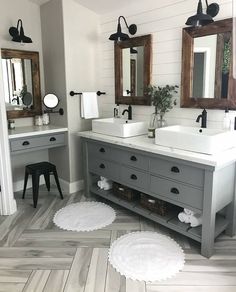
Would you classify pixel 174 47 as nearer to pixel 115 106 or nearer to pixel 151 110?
pixel 151 110

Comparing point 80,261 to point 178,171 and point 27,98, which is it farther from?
point 27,98

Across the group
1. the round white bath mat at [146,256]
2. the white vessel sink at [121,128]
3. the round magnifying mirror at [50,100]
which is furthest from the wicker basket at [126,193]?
the round magnifying mirror at [50,100]

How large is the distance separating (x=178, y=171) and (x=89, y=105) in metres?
1.58

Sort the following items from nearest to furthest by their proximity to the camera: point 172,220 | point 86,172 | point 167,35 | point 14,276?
point 14,276 → point 172,220 → point 167,35 → point 86,172

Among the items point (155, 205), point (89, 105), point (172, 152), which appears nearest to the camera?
point (172, 152)

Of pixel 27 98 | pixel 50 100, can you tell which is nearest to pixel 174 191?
pixel 50 100

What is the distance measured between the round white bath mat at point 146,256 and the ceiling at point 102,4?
244cm

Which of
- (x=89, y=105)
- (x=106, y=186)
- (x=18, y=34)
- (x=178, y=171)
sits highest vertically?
(x=18, y=34)

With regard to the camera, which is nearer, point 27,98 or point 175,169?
point 175,169

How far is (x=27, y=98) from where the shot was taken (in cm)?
337

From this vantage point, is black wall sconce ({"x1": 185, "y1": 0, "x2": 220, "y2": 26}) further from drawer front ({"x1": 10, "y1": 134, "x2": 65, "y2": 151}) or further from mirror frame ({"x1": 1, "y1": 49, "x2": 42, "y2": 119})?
mirror frame ({"x1": 1, "y1": 49, "x2": 42, "y2": 119})

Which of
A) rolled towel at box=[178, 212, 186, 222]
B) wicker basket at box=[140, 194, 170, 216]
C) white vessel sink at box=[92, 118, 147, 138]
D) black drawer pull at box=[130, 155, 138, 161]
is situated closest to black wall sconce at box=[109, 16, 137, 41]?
white vessel sink at box=[92, 118, 147, 138]

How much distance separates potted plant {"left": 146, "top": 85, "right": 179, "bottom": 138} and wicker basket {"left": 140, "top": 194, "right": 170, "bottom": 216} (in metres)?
0.63

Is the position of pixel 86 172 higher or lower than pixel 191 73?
lower
